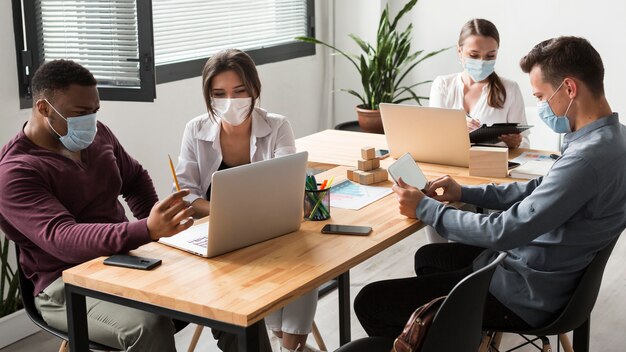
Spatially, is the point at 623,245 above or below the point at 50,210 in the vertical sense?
below

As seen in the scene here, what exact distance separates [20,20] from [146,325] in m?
1.75

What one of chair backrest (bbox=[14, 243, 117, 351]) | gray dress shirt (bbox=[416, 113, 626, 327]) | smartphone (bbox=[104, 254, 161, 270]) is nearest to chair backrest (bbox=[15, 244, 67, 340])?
chair backrest (bbox=[14, 243, 117, 351])

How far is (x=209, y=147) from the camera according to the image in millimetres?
3168

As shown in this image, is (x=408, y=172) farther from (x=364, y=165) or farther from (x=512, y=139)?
(x=512, y=139)

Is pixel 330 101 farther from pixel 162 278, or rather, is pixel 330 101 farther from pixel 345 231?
pixel 162 278

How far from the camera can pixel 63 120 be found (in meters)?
2.61

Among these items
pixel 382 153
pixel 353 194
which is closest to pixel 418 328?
pixel 353 194

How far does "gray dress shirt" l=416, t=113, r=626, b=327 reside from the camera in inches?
89.4

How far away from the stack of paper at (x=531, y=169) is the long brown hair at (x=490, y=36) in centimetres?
51

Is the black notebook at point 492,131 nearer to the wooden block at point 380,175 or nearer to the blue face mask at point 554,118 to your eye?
the wooden block at point 380,175

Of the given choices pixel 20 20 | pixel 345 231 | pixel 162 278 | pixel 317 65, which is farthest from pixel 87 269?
pixel 317 65

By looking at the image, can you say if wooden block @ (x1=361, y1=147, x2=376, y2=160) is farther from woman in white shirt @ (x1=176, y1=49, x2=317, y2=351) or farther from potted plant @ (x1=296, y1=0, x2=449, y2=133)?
potted plant @ (x1=296, y1=0, x2=449, y2=133)

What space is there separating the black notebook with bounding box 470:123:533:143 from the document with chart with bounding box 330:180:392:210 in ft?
1.95

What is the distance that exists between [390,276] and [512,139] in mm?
1040
